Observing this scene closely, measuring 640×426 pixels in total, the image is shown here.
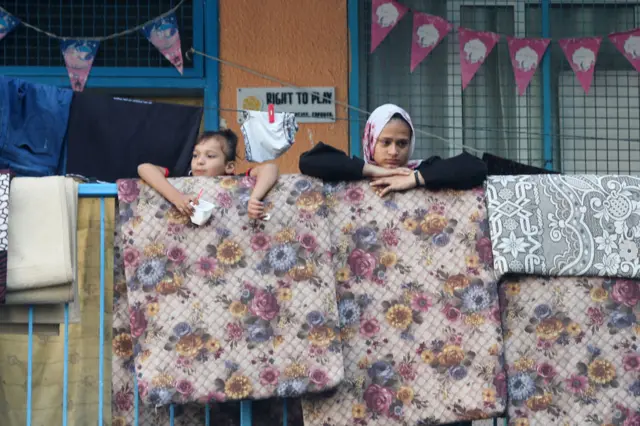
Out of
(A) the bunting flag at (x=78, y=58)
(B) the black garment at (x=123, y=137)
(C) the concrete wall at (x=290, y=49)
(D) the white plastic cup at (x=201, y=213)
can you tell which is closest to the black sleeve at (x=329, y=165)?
(D) the white plastic cup at (x=201, y=213)

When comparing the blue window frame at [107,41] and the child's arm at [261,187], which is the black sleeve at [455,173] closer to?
the child's arm at [261,187]

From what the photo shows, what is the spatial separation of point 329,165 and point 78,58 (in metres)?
2.97

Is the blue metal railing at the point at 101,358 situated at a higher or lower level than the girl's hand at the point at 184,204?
lower

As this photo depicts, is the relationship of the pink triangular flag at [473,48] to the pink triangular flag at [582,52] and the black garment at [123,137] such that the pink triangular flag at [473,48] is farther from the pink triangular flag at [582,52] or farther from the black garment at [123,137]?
the black garment at [123,137]

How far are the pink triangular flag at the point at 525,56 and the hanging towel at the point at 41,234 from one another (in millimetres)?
3491

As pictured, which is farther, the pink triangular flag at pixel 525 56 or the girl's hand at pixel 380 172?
the pink triangular flag at pixel 525 56

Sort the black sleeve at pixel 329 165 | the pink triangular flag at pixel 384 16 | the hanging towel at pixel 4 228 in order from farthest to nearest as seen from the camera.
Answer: the pink triangular flag at pixel 384 16 → the black sleeve at pixel 329 165 → the hanging towel at pixel 4 228

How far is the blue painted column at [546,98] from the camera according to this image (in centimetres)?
736

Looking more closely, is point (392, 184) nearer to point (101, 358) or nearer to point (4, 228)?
point (101, 358)

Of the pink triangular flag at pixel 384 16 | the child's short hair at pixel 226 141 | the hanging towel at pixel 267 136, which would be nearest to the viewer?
the child's short hair at pixel 226 141

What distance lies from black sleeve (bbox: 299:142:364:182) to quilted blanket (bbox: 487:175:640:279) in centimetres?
52

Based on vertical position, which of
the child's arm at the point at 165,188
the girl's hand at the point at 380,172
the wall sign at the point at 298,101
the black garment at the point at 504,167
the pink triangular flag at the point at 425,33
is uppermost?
the pink triangular flag at the point at 425,33

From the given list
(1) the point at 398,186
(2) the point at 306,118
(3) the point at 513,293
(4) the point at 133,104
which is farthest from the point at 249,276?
(2) the point at 306,118

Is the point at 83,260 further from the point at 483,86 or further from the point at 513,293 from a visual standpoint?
the point at 483,86
